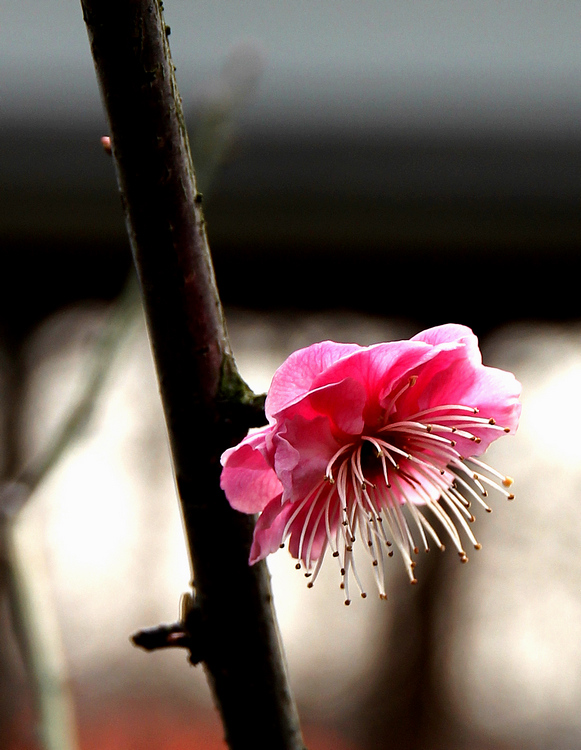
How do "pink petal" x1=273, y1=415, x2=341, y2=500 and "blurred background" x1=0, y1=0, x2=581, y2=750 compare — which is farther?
"blurred background" x1=0, y1=0, x2=581, y2=750

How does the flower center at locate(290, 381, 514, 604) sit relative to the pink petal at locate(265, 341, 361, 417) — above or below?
below

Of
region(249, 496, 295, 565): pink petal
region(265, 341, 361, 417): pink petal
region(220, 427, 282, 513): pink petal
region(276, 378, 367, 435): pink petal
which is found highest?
region(265, 341, 361, 417): pink petal

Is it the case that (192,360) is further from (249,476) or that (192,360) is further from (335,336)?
(335,336)

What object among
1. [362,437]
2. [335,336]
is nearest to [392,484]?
[362,437]

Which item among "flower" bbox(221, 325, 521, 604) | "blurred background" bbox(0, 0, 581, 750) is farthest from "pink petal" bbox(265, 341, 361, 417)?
"blurred background" bbox(0, 0, 581, 750)

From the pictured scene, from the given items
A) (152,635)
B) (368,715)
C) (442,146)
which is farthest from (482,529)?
(152,635)

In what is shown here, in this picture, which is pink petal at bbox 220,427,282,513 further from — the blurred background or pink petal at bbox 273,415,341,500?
the blurred background
